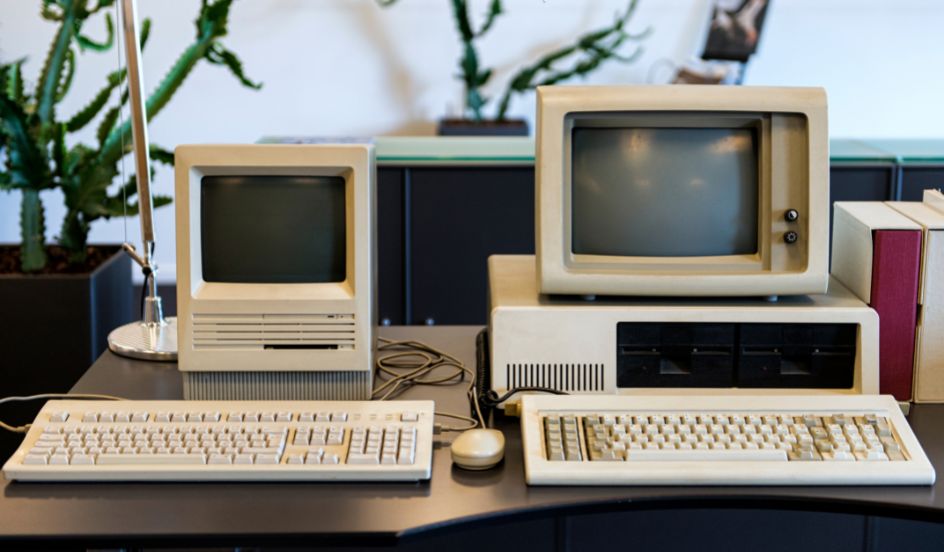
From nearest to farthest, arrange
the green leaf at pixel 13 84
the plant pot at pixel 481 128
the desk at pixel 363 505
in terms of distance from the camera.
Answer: the desk at pixel 363 505
the green leaf at pixel 13 84
the plant pot at pixel 481 128

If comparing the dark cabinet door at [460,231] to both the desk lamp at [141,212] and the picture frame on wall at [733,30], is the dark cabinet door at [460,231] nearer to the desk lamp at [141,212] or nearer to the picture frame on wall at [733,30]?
the desk lamp at [141,212]

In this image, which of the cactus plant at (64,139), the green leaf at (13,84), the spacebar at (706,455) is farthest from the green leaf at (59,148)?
the spacebar at (706,455)

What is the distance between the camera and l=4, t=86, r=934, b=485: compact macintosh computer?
1483 mm

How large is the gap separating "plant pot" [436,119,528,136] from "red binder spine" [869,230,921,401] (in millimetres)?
3258

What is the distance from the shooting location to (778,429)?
1429 mm

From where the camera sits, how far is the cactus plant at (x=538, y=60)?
4.91 meters

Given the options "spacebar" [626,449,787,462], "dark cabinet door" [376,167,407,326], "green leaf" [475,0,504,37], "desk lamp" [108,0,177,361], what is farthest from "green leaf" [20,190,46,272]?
"green leaf" [475,0,504,37]

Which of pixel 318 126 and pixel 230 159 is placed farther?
pixel 318 126

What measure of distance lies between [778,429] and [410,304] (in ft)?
5.81

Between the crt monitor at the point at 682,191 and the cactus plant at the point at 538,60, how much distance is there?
335 cm

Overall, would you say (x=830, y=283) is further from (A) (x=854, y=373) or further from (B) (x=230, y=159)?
(B) (x=230, y=159)

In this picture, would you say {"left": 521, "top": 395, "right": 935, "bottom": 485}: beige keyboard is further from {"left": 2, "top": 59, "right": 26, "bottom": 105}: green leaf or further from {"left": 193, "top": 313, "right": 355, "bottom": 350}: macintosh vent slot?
{"left": 2, "top": 59, "right": 26, "bottom": 105}: green leaf

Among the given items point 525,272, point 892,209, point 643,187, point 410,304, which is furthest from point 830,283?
point 410,304

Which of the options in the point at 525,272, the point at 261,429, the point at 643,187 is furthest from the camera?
the point at 525,272
